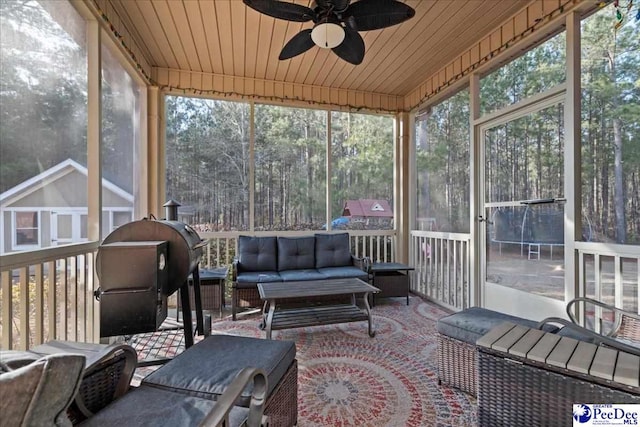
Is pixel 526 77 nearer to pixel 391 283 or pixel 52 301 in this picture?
pixel 391 283

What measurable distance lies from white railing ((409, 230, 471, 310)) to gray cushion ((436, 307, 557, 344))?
1613 mm

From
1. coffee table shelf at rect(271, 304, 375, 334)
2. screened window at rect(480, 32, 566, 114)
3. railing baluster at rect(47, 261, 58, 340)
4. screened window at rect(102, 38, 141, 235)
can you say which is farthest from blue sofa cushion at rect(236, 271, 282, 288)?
screened window at rect(480, 32, 566, 114)

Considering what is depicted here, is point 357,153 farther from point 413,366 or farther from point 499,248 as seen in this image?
point 413,366

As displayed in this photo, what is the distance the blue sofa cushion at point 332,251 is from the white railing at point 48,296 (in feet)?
8.37

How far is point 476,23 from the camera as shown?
306cm

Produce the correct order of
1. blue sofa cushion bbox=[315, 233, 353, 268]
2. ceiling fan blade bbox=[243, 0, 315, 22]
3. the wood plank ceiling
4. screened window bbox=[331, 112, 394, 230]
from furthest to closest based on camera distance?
1. screened window bbox=[331, 112, 394, 230]
2. blue sofa cushion bbox=[315, 233, 353, 268]
3. the wood plank ceiling
4. ceiling fan blade bbox=[243, 0, 315, 22]

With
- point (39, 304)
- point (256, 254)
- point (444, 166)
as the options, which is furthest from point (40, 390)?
point (444, 166)

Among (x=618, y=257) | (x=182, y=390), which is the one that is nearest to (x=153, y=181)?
(x=182, y=390)

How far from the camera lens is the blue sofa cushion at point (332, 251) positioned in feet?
13.7

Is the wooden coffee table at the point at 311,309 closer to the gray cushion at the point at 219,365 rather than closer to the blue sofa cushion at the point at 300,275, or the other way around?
the blue sofa cushion at the point at 300,275

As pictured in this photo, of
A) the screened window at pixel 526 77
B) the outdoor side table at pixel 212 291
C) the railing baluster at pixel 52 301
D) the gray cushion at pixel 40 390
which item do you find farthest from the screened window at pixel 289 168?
the gray cushion at pixel 40 390

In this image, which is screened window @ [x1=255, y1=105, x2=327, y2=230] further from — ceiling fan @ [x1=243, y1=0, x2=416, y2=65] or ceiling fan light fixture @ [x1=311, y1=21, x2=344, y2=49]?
ceiling fan light fixture @ [x1=311, y1=21, x2=344, y2=49]

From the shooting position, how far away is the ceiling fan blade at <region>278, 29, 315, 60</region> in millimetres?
2616

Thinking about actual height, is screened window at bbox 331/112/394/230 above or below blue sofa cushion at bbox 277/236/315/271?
above
